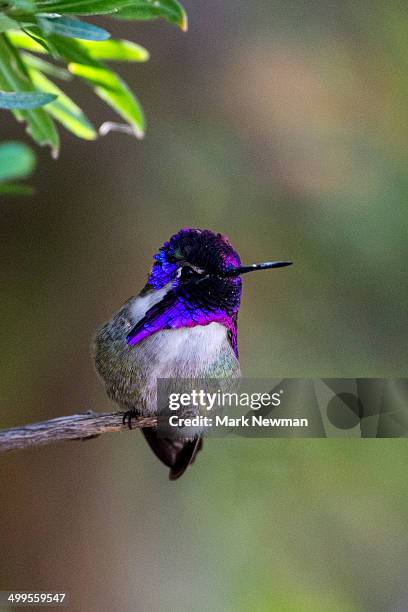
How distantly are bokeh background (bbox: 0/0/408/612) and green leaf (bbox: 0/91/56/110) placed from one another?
1379 millimetres

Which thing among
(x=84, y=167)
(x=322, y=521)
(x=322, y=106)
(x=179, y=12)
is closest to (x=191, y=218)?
(x=84, y=167)

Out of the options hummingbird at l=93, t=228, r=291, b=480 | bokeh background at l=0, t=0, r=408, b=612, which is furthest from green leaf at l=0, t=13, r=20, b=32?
bokeh background at l=0, t=0, r=408, b=612

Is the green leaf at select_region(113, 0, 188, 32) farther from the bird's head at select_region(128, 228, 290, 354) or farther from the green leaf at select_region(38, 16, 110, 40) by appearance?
the bird's head at select_region(128, 228, 290, 354)

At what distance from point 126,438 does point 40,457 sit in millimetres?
362

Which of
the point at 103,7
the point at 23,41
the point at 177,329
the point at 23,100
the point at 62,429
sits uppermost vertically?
the point at 23,41

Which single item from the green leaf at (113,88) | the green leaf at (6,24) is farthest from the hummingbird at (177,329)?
the green leaf at (6,24)

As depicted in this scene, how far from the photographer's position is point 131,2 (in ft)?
2.27

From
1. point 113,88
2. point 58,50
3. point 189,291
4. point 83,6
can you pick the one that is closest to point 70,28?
point 83,6

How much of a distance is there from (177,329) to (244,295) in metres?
1.50

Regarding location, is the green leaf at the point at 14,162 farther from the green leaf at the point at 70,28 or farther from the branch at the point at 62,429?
the branch at the point at 62,429

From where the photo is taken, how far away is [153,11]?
75 cm

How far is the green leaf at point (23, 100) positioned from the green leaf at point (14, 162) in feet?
0.13

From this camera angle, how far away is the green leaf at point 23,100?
630 mm

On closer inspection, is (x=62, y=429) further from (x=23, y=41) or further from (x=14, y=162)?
(x=23, y=41)
